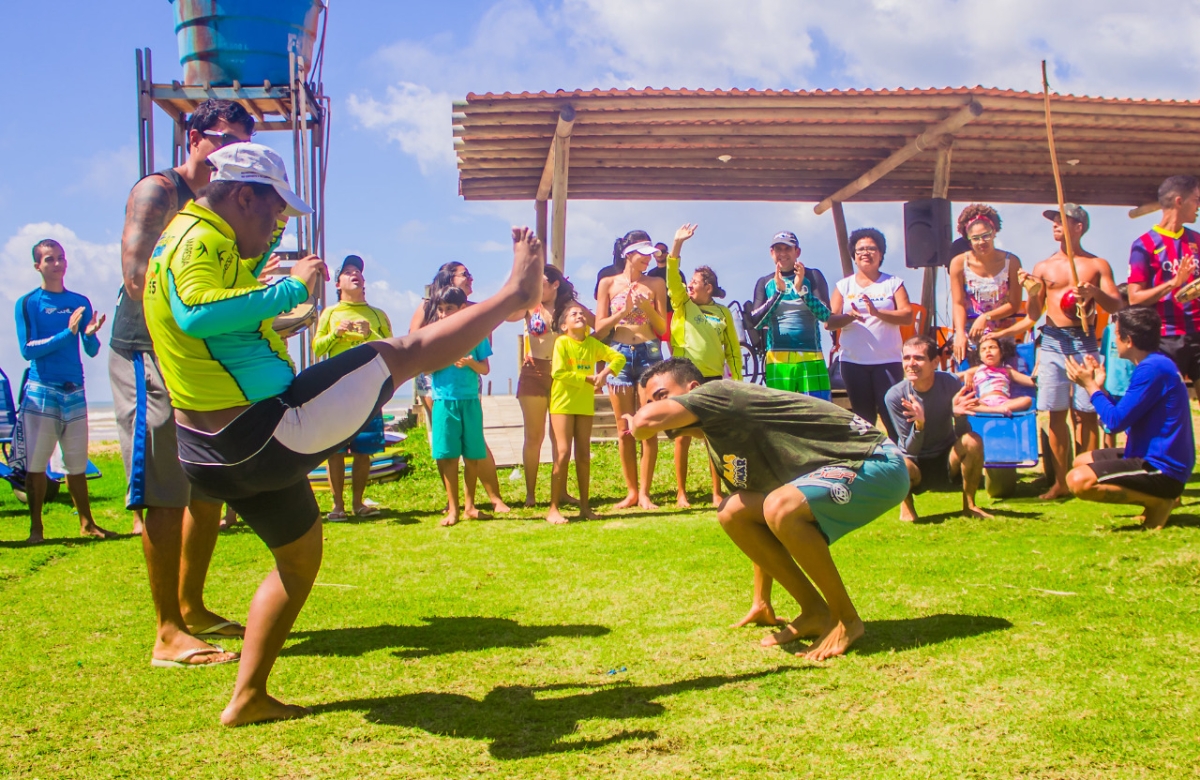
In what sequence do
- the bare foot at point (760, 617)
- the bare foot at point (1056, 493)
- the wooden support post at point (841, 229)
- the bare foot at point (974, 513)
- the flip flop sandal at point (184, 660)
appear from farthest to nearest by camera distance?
the wooden support post at point (841, 229) → the bare foot at point (1056, 493) → the bare foot at point (974, 513) → the bare foot at point (760, 617) → the flip flop sandal at point (184, 660)

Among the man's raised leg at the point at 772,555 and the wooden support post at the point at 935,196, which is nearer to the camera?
the man's raised leg at the point at 772,555

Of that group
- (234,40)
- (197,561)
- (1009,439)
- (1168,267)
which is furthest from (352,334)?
(1168,267)

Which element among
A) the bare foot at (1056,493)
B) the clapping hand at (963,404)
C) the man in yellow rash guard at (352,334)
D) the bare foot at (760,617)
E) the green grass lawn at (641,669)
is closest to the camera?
the green grass lawn at (641,669)

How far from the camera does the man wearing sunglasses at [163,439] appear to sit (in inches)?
149

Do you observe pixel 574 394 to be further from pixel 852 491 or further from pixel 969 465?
pixel 852 491

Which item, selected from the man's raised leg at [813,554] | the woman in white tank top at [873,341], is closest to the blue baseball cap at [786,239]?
the woman in white tank top at [873,341]

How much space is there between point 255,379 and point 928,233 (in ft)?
35.3

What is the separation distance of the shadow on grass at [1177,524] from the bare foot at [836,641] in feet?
9.24

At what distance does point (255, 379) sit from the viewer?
300cm

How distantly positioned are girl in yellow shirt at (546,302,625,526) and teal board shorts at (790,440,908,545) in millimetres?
3456

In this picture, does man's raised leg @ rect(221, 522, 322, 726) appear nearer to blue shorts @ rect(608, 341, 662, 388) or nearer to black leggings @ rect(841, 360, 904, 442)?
blue shorts @ rect(608, 341, 662, 388)

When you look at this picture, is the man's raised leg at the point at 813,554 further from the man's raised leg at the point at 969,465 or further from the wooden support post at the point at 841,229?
the wooden support post at the point at 841,229

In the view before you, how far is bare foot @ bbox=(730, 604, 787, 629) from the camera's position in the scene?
4027 millimetres

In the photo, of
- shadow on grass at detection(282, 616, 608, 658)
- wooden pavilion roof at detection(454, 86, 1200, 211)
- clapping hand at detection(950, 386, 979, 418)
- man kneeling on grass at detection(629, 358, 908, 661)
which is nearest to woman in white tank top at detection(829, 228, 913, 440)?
clapping hand at detection(950, 386, 979, 418)
